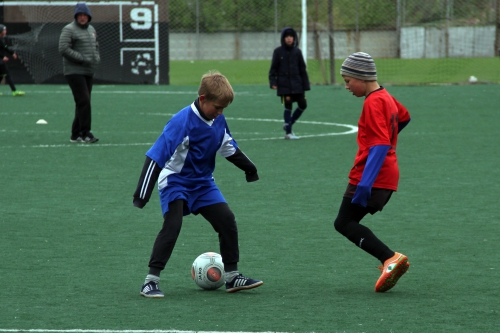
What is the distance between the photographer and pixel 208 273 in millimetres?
5570

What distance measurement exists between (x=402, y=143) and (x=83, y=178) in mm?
5313

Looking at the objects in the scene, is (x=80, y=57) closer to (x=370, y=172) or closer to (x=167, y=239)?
(x=167, y=239)

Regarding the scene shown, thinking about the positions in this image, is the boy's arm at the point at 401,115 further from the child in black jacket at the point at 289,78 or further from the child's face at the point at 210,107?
the child in black jacket at the point at 289,78

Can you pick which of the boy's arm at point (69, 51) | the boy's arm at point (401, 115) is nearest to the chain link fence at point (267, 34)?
the boy's arm at point (69, 51)

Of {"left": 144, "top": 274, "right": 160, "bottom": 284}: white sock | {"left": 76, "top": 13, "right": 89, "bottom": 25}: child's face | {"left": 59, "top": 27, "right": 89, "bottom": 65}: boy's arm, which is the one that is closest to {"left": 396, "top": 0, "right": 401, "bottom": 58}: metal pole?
{"left": 76, "top": 13, "right": 89, "bottom": 25}: child's face

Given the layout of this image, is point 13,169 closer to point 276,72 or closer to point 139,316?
point 276,72

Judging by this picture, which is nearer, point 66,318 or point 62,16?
point 66,318

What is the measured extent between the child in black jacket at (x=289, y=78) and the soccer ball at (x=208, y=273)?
28.3ft

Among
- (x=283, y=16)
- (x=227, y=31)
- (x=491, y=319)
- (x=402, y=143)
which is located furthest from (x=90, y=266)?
(x=227, y=31)

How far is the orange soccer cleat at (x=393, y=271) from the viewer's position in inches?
209

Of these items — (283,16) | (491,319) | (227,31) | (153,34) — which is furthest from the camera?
(227,31)

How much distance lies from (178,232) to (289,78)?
9.18m

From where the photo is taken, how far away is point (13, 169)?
426 inches

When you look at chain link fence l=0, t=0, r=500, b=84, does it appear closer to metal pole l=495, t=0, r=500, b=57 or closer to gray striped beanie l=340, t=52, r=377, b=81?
metal pole l=495, t=0, r=500, b=57
